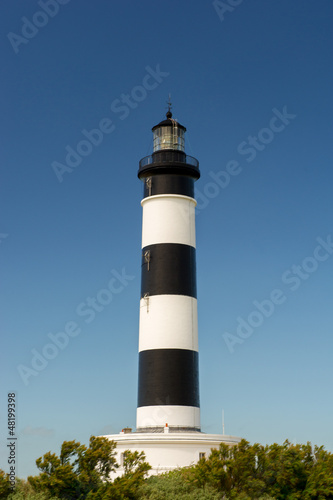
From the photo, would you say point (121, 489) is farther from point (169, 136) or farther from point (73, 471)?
point (169, 136)

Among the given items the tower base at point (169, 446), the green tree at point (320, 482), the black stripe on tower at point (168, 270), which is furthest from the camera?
the black stripe on tower at point (168, 270)

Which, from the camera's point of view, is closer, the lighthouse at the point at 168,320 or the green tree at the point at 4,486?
the green tree at the point at 4,486

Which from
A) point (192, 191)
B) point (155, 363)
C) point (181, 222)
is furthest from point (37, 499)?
point (192, 191)

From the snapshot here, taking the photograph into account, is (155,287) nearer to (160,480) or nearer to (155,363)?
(155,363)

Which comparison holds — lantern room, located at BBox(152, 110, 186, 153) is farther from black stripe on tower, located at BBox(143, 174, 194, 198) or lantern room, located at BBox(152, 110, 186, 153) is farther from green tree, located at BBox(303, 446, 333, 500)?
green tree, located at BBox(303, 446, 333, 500)

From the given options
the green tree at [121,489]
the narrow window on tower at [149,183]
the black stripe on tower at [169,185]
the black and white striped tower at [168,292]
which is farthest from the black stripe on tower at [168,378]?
the narrow window on tower at [149,183]

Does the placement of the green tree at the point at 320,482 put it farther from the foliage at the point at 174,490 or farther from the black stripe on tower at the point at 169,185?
the black stripe on tower at the point at 169,185

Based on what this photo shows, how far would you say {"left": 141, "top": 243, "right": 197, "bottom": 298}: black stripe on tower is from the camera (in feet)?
77.0

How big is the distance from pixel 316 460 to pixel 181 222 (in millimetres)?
10859

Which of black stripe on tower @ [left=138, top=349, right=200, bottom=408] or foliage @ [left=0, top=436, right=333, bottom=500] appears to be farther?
black stripe on tower @ [left=138, top=349, right=200, bottom=408]

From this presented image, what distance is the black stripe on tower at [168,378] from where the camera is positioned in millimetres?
22344

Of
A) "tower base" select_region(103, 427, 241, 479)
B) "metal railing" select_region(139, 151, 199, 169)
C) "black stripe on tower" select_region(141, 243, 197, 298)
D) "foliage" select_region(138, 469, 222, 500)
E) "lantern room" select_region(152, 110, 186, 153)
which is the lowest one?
"foliage" select_region(138, 469, 222, 500)

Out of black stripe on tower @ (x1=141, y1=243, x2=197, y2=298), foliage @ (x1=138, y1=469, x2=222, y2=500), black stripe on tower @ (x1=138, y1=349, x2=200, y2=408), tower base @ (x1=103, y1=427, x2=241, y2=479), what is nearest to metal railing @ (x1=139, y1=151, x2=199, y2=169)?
black stripe on tower @ (x1=141, y1=243, x2=197, y2=298)

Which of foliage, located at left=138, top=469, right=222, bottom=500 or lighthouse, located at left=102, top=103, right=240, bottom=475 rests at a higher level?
lighthouse, located at left=102, top=103, right=240, bottom=475
